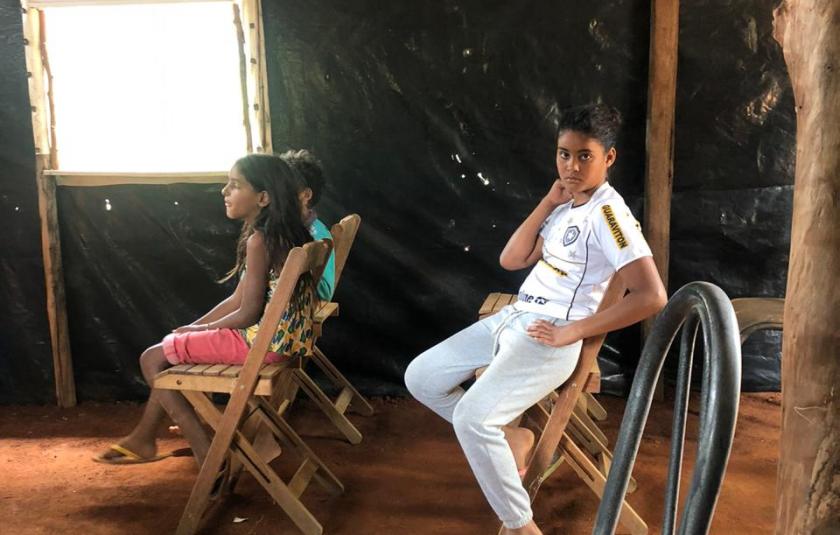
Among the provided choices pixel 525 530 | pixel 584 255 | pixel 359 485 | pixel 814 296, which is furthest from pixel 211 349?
pixel 814 296

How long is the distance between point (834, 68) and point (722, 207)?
2.49m

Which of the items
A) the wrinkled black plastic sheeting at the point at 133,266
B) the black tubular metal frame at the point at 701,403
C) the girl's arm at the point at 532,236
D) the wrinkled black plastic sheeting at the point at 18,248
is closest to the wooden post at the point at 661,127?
the girl's arm at the point at 532,236

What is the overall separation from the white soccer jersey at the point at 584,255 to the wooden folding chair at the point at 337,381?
108 cm

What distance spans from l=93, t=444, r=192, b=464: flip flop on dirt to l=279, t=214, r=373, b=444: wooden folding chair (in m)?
0.49

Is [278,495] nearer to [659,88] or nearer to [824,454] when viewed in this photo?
[824,454]

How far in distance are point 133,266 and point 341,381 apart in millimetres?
1279

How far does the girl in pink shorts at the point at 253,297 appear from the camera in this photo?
2533 millimetres

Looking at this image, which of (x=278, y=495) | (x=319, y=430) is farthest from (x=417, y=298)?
(x=278, y=495)

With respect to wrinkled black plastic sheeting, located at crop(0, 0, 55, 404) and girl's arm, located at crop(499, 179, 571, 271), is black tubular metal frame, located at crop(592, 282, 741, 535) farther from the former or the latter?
wrinkled black plastic sheeting, located at crop(0, 0, 55, 404)

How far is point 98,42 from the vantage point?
11.5 feet

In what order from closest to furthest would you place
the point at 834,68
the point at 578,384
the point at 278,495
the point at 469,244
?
the point at 834,68 < the point at 578,384 < the point at 278,495 < the point at 469,244

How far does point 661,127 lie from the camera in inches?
136

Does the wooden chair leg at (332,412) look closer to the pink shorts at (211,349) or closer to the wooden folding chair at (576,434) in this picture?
the pink shorts at (211,349)

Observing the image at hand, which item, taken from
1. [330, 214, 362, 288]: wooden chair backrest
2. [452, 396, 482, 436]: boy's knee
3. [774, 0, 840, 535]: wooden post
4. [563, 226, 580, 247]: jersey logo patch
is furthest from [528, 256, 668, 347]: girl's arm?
[330, 214, 362, 288]: wooden chair backrest
